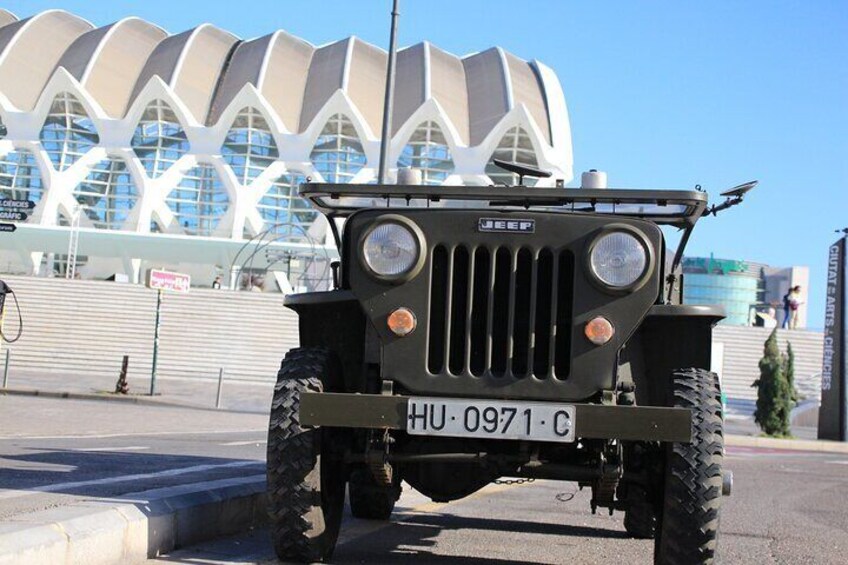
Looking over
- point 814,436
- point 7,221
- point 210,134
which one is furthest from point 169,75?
point 7,221

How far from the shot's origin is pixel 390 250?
5012 mm

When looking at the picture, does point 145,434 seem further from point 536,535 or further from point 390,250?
point 390,250

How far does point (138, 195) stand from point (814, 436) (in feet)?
190

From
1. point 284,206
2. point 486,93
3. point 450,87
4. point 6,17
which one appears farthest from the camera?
point 6,17

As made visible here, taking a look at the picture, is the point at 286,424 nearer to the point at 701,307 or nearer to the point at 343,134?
the point at 701,307

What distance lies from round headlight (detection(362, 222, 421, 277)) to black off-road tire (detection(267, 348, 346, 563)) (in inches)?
19.4

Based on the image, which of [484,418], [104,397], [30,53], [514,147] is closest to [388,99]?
[104,397]

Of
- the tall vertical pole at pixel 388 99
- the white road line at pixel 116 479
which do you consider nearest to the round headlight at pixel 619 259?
the white road line at pixel 116 479

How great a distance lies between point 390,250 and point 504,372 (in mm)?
684

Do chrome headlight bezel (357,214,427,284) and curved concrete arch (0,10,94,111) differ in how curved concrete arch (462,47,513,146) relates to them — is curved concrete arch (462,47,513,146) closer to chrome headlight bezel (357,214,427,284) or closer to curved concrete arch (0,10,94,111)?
curved concrete arch (0,10,94,111)

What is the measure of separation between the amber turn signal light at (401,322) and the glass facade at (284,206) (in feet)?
263

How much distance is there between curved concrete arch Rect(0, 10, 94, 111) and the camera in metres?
81.5

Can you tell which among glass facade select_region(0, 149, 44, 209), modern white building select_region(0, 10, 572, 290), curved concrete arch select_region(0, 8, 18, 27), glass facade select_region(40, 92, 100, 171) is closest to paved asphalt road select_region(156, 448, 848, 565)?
modern white building select_region(0, 10, 572, 290)

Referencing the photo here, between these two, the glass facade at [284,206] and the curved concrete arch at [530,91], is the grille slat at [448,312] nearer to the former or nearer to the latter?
the curved concrete arch at [530,91]
